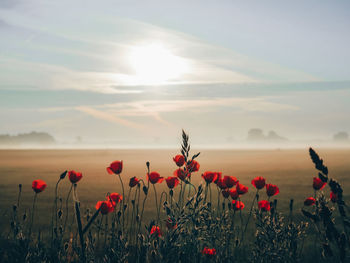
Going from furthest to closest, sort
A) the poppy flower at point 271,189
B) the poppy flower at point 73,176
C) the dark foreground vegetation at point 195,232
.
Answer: the poppy flower at point 271,189 < the poppy flower at point 73,176 < the dark foreground vegetation at point 195,232

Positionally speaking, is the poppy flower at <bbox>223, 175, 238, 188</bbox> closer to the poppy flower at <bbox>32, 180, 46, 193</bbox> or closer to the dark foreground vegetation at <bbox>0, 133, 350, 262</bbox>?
the dark foreground vegetation at <bbox>0, 133, 350, 262</bbox>

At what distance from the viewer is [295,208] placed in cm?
993

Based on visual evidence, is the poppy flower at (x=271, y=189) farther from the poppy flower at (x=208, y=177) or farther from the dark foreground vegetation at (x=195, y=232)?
the poppy flower at (x=208, y=177)

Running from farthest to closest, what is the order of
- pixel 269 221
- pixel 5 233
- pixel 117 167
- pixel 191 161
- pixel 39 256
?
pixel 5 233
pixel 117 167
pixel 269 221
pixel 39 256
pixel 191 161

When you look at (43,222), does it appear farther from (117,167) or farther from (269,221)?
(269,221)

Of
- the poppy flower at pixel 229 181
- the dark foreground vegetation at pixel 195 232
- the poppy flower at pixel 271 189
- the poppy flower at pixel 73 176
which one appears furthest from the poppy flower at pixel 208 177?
the poppy flower at pixel 73 176

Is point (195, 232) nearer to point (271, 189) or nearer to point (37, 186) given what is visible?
point (271, 189)

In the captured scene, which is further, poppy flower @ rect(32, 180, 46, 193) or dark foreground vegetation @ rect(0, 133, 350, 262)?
poppy flower @ rect(32, 180, 46, 193)

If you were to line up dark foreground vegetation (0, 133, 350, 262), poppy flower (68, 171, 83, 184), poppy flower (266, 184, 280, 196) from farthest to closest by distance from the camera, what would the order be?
poppy flower (266, 184, 280, 196) → poppy flower (68, 171, 83, 184) → dark foreground vegetation (0, 133, 350, 262)

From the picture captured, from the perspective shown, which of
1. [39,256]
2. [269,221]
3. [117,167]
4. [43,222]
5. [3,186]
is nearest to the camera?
[39,256]

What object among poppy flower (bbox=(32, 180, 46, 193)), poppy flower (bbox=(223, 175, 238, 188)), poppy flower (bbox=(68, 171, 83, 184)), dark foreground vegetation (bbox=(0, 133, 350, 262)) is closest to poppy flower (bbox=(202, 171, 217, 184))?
dark foreground vegetation (bbox=(0, 133, 350, 262))

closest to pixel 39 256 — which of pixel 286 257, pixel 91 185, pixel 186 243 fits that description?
pixel 186 243

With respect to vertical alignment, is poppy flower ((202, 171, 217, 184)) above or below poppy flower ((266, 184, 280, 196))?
above

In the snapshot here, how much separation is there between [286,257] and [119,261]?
1988 mm
